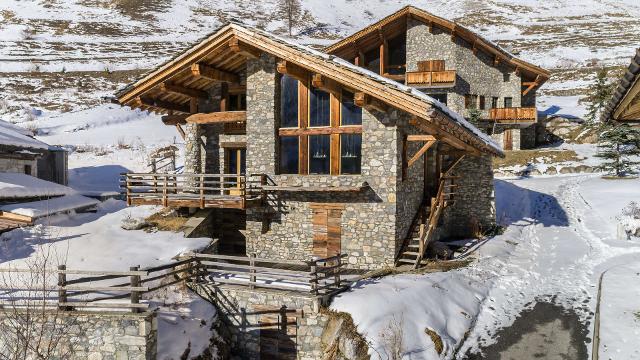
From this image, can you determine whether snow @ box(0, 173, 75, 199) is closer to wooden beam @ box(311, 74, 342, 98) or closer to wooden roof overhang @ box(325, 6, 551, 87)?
wooden beam @ box(311, 74, 342, 98)

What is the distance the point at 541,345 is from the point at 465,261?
5.17 metres

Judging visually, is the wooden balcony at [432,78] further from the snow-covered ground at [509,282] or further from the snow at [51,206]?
the snow at [51,206]

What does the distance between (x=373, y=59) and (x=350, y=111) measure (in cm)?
1780

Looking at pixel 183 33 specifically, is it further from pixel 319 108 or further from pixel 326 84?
pixel 326 84

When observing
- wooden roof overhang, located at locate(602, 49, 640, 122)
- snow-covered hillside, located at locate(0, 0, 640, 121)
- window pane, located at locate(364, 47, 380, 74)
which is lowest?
wooden roof overhang, located at locate(602, 49, 640, 122)

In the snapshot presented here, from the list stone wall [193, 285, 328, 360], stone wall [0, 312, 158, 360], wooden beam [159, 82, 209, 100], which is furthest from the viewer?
wooden beam [159, 82, 209, 100]

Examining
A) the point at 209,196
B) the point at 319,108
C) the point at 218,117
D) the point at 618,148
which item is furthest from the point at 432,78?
the point at 209,196

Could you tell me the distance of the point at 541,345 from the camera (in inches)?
455

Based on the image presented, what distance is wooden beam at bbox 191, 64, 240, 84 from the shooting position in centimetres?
1668

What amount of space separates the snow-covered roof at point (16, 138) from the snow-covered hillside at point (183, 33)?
57.9ft

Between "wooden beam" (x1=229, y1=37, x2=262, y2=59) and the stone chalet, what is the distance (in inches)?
1.5

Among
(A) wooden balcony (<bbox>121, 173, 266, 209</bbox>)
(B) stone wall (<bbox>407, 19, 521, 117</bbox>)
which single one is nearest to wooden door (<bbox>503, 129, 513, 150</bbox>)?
(B) stone wall (<bbox>407, 19, 521, 117</bbox>)

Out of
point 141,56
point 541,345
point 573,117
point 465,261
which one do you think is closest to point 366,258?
point 465,261

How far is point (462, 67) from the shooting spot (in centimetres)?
3281
